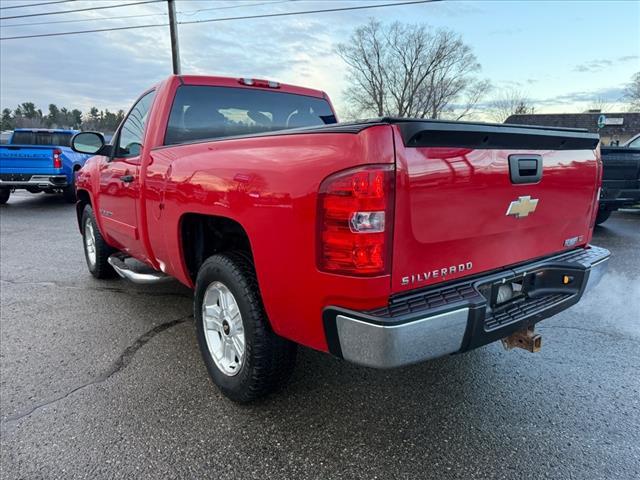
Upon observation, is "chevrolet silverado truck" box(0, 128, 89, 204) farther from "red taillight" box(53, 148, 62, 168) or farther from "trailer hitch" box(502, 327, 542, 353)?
"trailer hitch" box(502, 327, 542, 353)

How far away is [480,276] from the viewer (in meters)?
2.23

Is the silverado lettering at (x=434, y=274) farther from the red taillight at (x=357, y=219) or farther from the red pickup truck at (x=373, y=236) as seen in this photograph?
the red taillight at (x=357, y=219)

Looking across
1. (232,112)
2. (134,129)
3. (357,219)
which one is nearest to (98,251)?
(134,129)

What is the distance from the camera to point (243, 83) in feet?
Answer: 12.7

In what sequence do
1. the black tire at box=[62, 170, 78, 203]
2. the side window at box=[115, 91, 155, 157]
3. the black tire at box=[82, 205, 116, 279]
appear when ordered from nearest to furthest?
the side window at box=[115, 91, 155, 157]
the black tire at box=[82, 205, 116, 279]
the black tire at box=[62, 170, 78, 203]

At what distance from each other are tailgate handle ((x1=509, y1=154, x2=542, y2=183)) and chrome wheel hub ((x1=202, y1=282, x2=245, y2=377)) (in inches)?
63.0

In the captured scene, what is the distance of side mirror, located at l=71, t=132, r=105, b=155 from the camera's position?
4.30 meters

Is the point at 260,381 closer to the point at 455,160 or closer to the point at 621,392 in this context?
the point at 455,160

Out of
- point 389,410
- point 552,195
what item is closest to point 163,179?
point 389,410

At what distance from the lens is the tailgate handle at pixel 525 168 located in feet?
7.26

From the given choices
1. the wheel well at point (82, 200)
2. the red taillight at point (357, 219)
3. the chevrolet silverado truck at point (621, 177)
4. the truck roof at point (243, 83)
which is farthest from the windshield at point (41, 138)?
the red taillight at point (357, 219)

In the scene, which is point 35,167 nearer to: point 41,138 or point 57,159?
point 57,159

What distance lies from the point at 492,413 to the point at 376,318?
128cm

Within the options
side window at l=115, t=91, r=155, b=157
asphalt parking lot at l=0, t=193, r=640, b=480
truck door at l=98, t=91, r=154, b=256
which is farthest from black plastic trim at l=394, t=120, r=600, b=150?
side window at l=115, t=91, r=155, b=157
